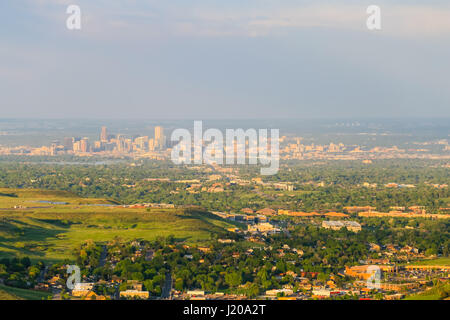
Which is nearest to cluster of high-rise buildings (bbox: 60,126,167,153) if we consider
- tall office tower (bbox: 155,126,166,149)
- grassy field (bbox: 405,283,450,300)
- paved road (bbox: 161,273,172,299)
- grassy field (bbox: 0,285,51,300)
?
tall office tower (bbox: 155,126,166,149)

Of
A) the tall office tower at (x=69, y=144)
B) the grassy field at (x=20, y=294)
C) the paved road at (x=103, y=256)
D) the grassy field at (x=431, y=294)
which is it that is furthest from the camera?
the tall office tower at (x=69, y=144)

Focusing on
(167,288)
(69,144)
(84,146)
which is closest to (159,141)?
(84,146)

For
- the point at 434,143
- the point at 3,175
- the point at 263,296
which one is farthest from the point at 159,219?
the point at 434,143

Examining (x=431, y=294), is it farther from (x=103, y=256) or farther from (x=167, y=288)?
(x=103, y=256)

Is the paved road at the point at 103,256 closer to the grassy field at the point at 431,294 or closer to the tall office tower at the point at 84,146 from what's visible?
the grassy field at the point at 431,294

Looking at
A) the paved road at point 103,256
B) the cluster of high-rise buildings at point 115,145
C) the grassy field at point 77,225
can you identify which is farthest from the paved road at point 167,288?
the cluster of high-rise buildings at point 115,145

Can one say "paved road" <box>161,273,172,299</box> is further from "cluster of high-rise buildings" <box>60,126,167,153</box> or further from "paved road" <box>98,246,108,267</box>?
"cluster of high-rise buildings" <box>60,126,167,153</box>
